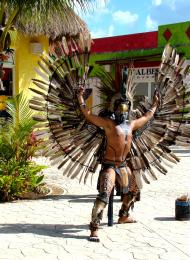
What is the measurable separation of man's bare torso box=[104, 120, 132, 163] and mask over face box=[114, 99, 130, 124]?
0.20 feet

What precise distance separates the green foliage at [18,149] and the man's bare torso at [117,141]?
218 centimetres

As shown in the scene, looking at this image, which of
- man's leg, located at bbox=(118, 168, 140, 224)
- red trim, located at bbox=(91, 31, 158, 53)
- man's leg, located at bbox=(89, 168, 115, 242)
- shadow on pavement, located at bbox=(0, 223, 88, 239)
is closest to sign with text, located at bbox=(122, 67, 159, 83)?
red trim, located at bbox=(91, 31, 158, 53)

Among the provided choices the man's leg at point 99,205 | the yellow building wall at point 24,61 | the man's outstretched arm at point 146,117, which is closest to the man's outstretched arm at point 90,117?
the man's outstretched arm at point 146,117

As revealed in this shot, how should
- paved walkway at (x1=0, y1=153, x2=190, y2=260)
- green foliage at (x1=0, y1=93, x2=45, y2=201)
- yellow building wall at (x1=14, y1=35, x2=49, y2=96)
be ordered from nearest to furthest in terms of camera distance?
paved walkway at (x1=0, y1=153, x2=190, y2=260)
green foliage at (x1=0, y1=93, x2=45, y2=201)
yellow building wall at (x1=14, y1=35, x2=49, y2=96)

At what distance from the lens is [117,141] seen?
16.9 feet

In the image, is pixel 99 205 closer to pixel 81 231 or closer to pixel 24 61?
pixel 81 231

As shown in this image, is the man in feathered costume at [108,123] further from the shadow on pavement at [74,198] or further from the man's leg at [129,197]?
the shadow on pavement at [74,198]

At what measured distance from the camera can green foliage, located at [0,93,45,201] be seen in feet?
23.0

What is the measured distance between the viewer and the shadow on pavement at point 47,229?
17.3ft

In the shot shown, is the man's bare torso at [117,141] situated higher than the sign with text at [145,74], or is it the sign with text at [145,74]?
the sign with text at [145,74]

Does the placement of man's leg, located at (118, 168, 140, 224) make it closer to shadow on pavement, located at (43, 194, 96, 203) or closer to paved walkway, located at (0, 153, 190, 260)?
paved walkway, located at (0, 153, 190, 260)

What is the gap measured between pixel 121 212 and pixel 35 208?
1.41m

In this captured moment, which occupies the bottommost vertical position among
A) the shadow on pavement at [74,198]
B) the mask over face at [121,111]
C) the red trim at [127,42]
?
the shadow on pavement at [74,198]

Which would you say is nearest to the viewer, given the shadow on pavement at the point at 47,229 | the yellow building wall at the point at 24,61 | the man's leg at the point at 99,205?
the man's leg at the point at 99,205
